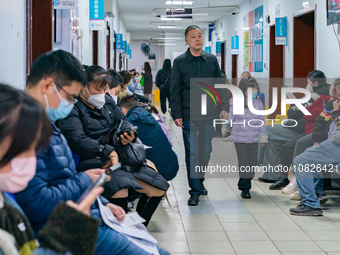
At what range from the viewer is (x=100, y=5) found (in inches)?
339

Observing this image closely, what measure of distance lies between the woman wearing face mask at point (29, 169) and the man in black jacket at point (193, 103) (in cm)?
388

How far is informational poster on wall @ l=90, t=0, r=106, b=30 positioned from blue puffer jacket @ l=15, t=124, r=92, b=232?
6482 mm

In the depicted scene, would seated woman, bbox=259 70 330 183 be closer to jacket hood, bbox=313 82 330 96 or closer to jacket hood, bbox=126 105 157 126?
jacket hood, bbox=313 82 330 96

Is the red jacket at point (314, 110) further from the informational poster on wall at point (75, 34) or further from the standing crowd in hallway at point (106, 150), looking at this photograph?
the informational poster on wall at point (75, 34)

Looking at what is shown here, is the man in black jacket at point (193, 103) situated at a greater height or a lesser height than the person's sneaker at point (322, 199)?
greater

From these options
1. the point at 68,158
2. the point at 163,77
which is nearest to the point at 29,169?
the point at 68,158

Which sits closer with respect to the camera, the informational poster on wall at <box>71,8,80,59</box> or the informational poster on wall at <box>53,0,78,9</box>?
the informational poster on wall at <box>53,0,78,9</box>

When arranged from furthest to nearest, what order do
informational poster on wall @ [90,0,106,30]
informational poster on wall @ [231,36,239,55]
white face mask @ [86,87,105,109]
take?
informational poster on wall @ [231,36,239,55], informational poster on wall @ [90,0,106,30], white face mask @ [86,87,105,109]

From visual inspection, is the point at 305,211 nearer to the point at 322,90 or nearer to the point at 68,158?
the point at 322,90

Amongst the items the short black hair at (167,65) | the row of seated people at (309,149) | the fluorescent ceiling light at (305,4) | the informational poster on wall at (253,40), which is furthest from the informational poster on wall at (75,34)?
the short black hair at (167,65)

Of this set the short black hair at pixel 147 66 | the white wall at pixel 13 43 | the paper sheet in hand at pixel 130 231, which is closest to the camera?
the paper sheet in hand at pixel 130 231

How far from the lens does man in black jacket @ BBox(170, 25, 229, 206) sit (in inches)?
212

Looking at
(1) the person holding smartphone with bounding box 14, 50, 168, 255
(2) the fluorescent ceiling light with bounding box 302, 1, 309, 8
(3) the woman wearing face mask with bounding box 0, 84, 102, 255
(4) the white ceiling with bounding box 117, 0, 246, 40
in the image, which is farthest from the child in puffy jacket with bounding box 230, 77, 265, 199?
(4) the white ceiling with bounding box 117, 0, 246, 40

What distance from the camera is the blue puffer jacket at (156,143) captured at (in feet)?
15.2
